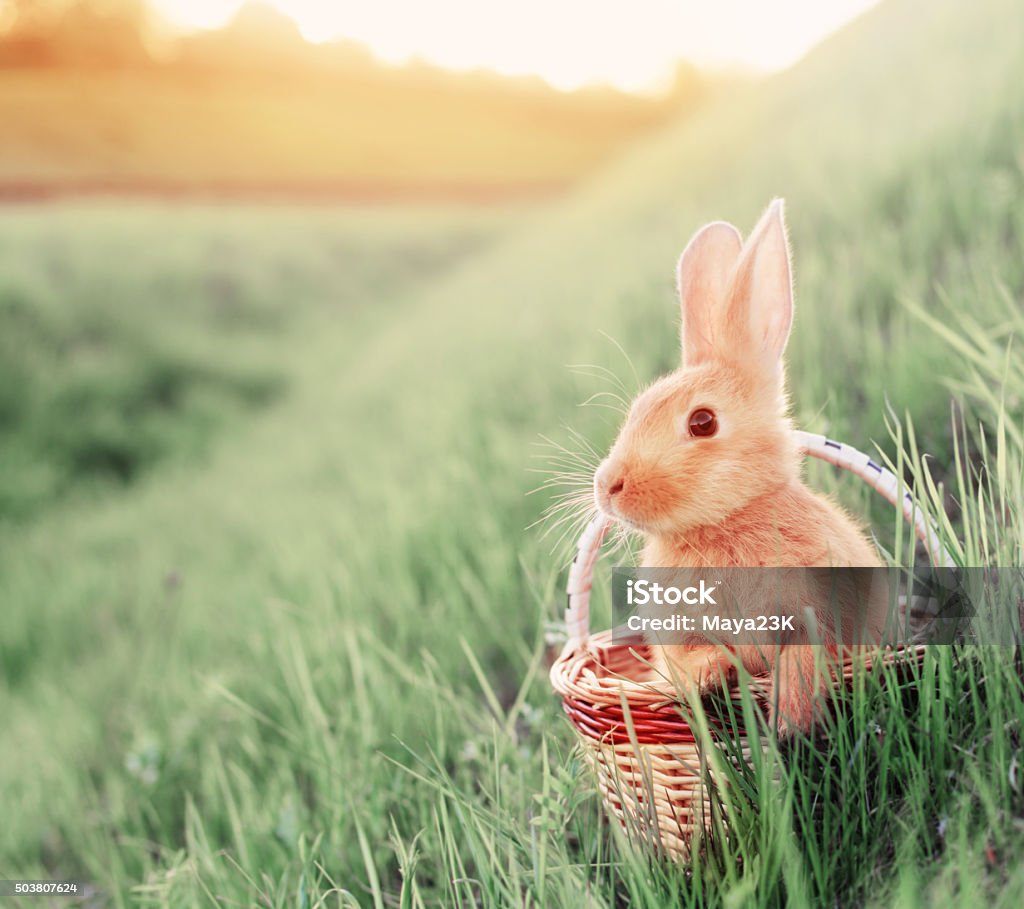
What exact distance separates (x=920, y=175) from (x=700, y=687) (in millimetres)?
2571

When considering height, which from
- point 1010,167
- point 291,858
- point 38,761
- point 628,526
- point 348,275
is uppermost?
point 348,275

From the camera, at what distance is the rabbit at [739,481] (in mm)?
1218

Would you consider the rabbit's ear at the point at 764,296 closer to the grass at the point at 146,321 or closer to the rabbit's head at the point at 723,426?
the rabbit's head at the point at 723,426

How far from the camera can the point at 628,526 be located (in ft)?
4.32

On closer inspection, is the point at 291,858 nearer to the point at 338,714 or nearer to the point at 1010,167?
the point at 338,714

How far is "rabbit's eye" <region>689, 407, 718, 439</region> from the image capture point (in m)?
1.27

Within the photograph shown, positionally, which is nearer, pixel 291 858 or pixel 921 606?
pixel 921 606

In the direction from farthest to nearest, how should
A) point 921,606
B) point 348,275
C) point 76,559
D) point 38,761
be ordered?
point 348,275, point 76,559, point 38,761, point 921,606

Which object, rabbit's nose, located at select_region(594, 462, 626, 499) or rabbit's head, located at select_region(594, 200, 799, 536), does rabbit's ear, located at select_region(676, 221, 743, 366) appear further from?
rabbit's nose, located at select_region(594, 462, 626, 499)

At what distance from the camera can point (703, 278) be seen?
4.65ft

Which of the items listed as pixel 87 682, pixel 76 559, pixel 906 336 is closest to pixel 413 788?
pixel 906 336

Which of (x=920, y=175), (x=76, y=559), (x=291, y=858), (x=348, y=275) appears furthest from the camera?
(x=348, y=275)

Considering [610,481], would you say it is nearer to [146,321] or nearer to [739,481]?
[739,481]

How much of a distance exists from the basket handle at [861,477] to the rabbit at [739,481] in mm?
50
